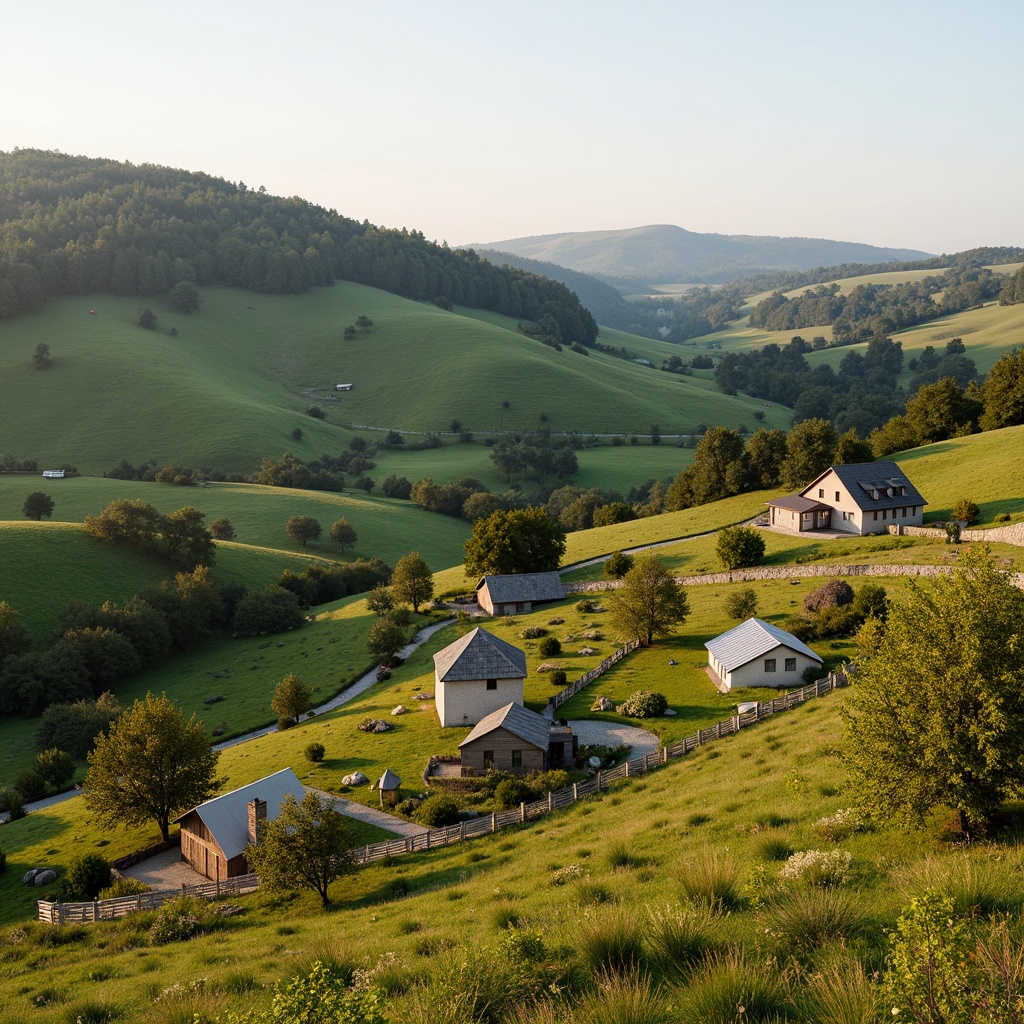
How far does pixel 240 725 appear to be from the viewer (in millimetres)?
61562

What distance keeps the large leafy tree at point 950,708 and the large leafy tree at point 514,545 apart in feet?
217

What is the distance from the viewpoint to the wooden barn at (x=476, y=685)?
5222 cm

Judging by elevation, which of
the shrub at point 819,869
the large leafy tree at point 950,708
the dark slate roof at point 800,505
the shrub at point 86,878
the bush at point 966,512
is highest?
the large leafy tree at point 950,708

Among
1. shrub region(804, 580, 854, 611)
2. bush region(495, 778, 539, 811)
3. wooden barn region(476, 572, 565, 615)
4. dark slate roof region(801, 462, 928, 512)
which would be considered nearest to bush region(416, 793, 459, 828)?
bush region(495, 778, 539, 811)

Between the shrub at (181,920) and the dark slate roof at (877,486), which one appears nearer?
the shrub at (181,920)

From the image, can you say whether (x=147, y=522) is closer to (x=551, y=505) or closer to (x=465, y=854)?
(x=551, y=505)

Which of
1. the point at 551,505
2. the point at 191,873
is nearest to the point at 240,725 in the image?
the point at 191,873

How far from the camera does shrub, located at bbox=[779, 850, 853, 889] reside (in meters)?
15.3

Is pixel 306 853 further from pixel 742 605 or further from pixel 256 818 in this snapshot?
pixel 742 605

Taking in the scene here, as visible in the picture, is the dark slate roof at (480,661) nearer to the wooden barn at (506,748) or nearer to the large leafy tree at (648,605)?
the wooden barn at (506,748)

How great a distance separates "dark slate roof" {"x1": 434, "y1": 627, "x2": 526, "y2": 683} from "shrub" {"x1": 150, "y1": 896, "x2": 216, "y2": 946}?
22.4 metres

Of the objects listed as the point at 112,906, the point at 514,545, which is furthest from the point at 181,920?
the point at 514,545

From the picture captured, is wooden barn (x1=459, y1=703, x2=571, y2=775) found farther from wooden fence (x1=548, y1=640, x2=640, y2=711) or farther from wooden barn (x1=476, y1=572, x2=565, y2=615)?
wooden barn (x1=476, y1=572, x2=565, y2=615)

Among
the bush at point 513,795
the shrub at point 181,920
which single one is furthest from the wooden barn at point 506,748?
the shrub at point 181,920
